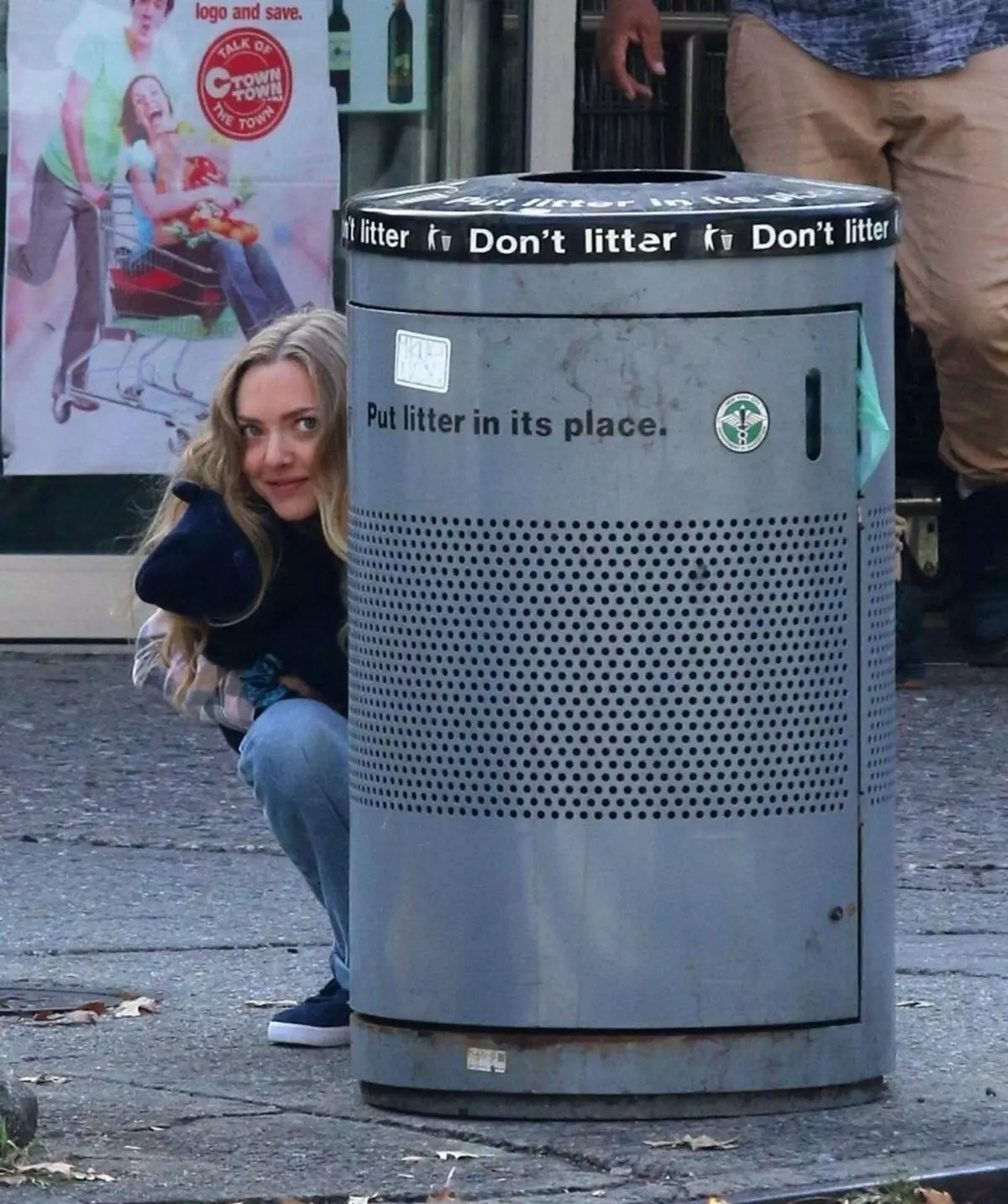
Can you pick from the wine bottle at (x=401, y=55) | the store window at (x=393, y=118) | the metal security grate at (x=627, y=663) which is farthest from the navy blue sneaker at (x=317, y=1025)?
the wine bottle at (x=401, y=55)

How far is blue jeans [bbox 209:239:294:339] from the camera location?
7602 millimetres

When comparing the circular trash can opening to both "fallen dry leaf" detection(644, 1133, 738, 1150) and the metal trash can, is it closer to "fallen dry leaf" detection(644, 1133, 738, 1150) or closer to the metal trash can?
the metal trash can

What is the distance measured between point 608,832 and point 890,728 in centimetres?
48

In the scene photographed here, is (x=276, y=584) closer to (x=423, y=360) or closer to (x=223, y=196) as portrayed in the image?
→ (x=423, y=360)

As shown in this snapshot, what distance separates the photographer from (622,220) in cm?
382

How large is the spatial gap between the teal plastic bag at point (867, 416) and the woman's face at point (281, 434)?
882mm

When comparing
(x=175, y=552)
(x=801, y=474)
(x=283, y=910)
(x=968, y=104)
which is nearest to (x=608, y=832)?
(x=801, y=474)

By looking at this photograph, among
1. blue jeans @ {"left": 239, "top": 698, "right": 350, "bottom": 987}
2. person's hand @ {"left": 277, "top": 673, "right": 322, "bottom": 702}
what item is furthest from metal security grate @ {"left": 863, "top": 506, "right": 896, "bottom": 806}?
person's hand @ {"left": 277, "top": 673, "right": 322, "bottom": 702}

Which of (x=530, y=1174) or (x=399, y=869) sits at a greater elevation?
(x=399, y=869)

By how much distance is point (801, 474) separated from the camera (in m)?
3.92

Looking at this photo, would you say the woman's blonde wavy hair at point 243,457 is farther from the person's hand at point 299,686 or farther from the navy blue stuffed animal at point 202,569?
the person's hand at point 299,686

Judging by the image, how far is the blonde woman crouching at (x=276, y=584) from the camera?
437cm

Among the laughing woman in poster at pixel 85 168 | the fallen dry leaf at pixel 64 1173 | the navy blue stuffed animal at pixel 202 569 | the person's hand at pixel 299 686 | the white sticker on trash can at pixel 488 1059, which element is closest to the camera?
the fallen dry leaf at pixel 64 1173

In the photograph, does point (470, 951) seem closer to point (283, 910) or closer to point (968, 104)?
point (283, 910)
